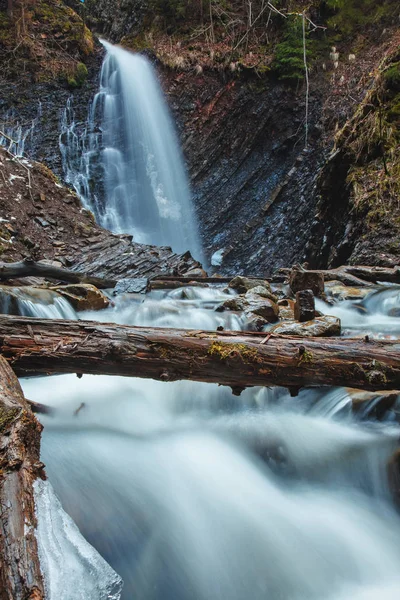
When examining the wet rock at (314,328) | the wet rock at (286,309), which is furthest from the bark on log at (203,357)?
the wet rock at (286,309)

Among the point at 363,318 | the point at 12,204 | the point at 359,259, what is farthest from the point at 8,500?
the point at 12,204

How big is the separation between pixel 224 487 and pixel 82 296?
402cm

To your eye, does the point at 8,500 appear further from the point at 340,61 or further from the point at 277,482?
the point at 340,61

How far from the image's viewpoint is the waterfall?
13.4 metres

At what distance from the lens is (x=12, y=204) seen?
29.2ft

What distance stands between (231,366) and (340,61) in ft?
53.3

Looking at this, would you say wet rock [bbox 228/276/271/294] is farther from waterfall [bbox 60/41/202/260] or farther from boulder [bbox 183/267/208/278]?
waterfall [bbox 60/41/202/260]

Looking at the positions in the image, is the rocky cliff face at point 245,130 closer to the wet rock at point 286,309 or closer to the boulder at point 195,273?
the boulder at point 195,273

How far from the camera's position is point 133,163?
1472 cm

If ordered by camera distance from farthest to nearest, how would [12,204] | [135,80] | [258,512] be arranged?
[135,80]
[12,204]
[258,512]

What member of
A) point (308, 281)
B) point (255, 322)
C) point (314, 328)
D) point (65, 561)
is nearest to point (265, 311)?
point (255, 322)

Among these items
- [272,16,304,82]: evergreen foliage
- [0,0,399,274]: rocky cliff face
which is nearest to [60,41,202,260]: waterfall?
[0,0,399,274]: rocky cliff face

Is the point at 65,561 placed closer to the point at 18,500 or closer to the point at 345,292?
the point at 18,500

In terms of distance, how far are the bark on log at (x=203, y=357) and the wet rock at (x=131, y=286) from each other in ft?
14.7
